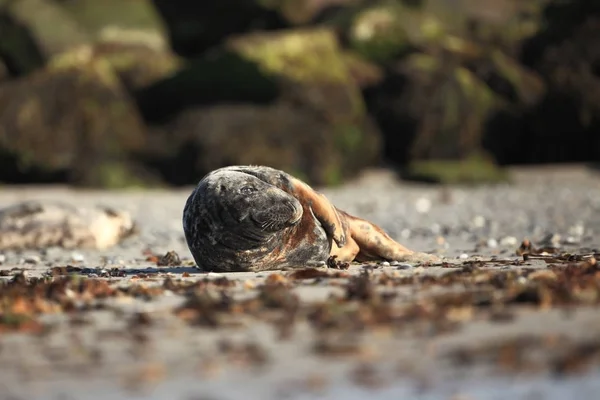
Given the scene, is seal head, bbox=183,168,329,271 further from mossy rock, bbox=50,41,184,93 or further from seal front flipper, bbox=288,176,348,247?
mossy rock, bbox=50,41,184,93

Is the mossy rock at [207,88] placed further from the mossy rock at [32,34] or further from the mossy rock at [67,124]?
the mossy rock at [32,34]

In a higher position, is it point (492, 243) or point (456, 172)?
point (492, 243)

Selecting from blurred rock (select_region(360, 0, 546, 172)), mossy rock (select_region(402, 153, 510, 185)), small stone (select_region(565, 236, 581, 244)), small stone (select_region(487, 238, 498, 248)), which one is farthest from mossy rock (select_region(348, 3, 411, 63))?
small stone (select_region(487, 238, 498, 248))

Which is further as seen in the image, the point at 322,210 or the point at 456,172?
the point at 456,172

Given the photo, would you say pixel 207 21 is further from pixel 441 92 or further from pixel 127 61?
pixel 441 92

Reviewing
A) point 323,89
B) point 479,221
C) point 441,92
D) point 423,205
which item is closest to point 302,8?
point 323,89

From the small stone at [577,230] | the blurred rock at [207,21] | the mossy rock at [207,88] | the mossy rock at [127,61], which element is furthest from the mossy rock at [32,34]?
the small stone at [577,230]

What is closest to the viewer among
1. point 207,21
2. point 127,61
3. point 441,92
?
point 441,92
